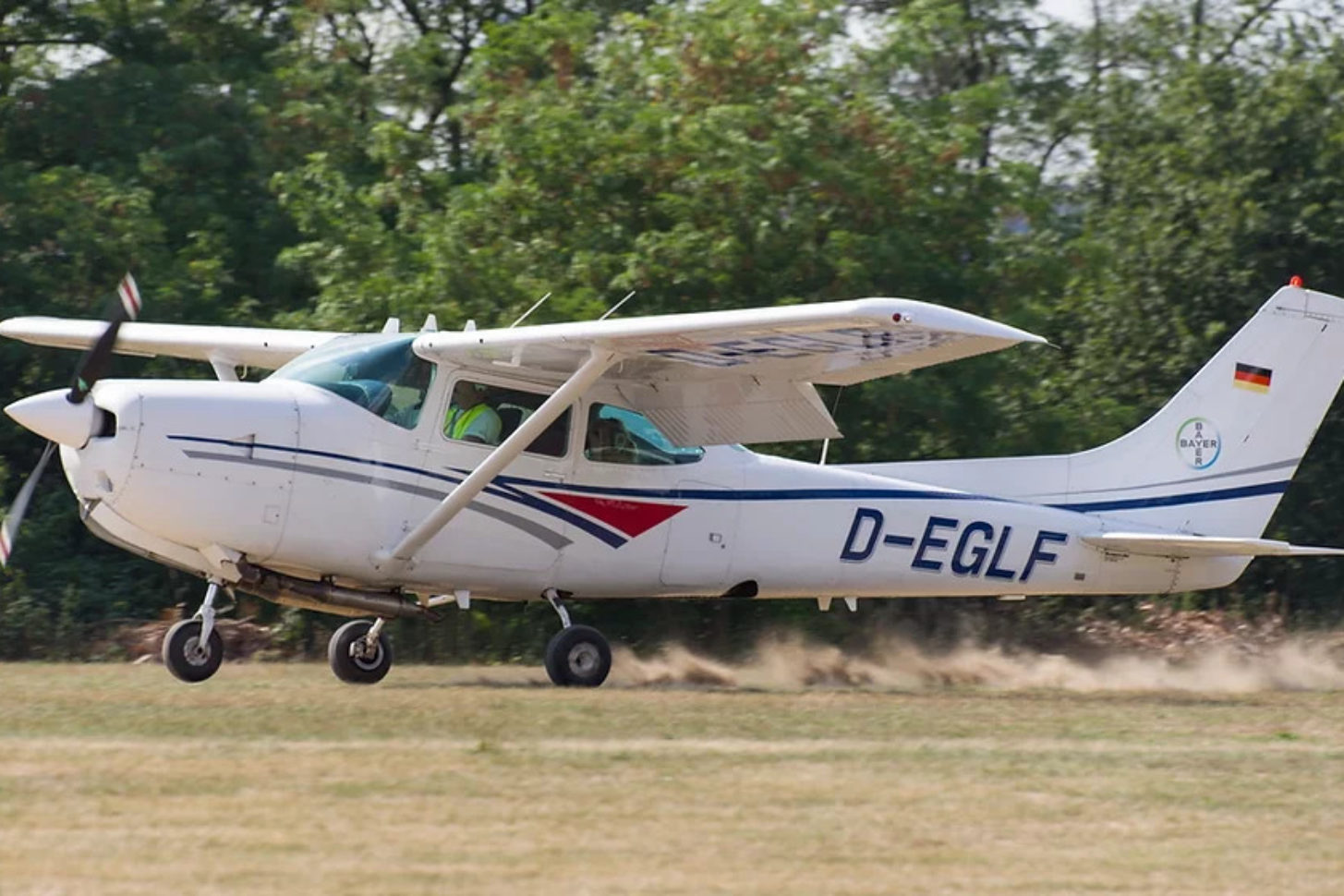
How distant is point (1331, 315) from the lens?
13945 mm

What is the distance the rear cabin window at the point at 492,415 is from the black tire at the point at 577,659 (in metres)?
1.16

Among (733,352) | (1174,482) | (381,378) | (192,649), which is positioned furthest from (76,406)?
(1174,482)

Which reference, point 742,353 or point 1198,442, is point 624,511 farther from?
point 1198,442

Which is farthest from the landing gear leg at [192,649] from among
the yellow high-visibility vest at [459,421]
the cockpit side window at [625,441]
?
the cockpit side window at [625,441]

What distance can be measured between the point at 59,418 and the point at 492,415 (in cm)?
263

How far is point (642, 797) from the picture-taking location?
25.8ft

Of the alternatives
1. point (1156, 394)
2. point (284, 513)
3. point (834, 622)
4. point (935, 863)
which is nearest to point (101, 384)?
point (284, 513)

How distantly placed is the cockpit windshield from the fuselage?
0.08 metres

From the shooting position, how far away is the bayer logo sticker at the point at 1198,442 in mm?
14148

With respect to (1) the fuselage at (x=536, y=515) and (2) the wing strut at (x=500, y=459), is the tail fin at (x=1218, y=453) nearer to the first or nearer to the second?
(1) the fuselage at (x=536, y=515)

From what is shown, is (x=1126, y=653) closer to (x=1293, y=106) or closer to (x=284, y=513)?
(x=1293, y=106)

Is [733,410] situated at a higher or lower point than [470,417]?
higher

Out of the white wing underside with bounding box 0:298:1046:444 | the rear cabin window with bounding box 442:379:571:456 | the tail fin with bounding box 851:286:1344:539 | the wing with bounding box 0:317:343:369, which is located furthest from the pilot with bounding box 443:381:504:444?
the tail fin with bounding box 851:286:1344:539

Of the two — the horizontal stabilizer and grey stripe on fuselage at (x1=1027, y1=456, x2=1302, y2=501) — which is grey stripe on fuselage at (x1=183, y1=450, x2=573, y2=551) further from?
the horizontal stabilizer
